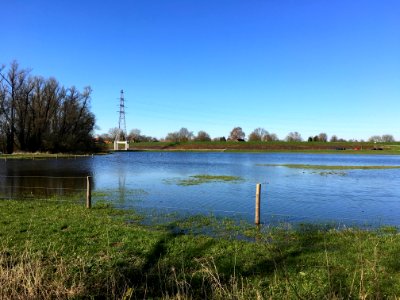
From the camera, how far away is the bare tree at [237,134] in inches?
7475

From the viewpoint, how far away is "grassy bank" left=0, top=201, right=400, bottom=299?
20.8 ft

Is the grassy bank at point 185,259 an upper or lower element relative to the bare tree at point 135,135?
lower

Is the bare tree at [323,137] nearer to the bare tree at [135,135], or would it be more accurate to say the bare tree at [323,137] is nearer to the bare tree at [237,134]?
the bare tree at [237,134]

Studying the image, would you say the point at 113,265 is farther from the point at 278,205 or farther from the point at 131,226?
the point at 278,205

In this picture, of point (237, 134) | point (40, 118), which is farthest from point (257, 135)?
point (40, 118)

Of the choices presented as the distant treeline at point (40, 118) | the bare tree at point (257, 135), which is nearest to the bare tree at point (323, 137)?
the bare tree at point (257, 135)

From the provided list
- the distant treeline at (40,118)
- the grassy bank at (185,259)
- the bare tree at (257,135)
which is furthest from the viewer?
the bare tree at (257,135)

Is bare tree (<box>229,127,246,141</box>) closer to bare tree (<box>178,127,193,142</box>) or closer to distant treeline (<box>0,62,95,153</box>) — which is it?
bare tree (<box>178,127,193,142</box>)

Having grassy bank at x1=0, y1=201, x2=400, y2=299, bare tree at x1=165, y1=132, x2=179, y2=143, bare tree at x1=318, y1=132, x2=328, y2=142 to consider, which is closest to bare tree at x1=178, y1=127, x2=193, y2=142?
bare tree at x1=165, y1=132, x2=179, y2=143

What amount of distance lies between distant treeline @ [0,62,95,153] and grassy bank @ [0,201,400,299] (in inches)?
2950

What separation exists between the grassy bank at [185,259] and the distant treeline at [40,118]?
74937 millimetres

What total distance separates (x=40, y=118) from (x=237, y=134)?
119728 millimetres

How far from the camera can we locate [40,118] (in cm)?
8519

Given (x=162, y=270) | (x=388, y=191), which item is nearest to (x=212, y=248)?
(x=162, y=270)
